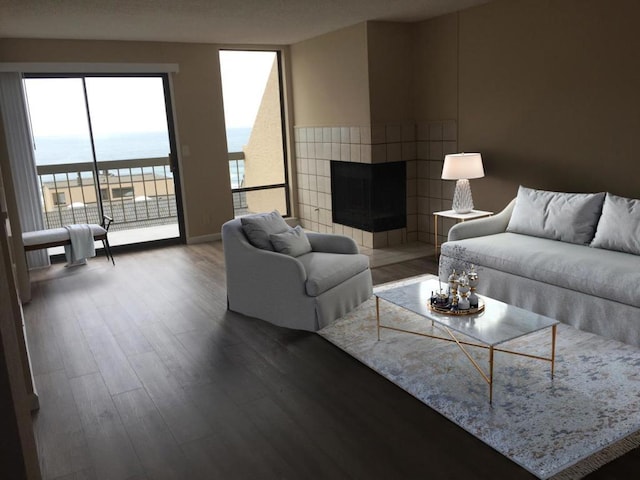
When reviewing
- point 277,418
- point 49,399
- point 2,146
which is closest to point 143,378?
point 49,399

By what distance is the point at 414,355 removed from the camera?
10.7 feet

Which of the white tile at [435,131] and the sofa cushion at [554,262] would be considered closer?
the sofa cushion at [554,262]

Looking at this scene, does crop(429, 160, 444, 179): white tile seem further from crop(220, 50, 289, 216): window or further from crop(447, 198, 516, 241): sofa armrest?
crop(220, 50, 289, 216): window

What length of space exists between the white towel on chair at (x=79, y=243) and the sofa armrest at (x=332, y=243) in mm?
2716

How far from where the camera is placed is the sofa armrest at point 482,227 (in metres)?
4.55

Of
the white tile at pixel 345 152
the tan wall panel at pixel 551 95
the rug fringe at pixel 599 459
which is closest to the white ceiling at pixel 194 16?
the tan wall panel at pixel 551 95

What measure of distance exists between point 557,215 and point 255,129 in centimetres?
441

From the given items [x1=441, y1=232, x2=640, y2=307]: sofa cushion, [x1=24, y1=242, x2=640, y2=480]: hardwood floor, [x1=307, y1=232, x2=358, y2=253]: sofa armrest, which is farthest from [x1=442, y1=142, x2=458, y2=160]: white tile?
[x1=24, y1=242, x2=640, y2=480]: hardwood floor

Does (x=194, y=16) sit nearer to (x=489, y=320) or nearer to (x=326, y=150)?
(x=326, y=150)

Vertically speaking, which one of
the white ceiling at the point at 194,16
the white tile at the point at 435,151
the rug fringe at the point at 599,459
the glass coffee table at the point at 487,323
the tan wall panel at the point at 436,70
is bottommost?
the rug fringe at the point at 599,459

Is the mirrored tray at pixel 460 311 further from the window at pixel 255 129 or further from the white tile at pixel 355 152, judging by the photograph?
the window at pixel 255 129

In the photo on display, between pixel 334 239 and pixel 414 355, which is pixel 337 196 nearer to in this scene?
pixel 334 239

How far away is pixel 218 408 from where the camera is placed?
2.77m

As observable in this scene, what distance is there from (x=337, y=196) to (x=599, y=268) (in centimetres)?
370
